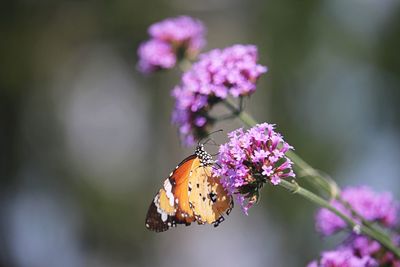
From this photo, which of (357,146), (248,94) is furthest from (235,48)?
(357,146)

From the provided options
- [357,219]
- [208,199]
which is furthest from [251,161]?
[357,219]

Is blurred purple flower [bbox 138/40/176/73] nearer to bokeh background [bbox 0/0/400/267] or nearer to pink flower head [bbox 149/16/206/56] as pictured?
pink flower head [bbox 149/16/206/56]

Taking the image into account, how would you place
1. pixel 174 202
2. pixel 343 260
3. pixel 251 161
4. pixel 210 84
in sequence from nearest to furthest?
pixel 251 161, pixel 343 260, pixel 174 202, pixel 210 84

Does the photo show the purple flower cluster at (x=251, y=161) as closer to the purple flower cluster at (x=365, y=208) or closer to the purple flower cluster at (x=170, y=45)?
the purple flower cluster at (x=365, y=208)

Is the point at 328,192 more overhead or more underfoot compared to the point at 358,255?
more overhead

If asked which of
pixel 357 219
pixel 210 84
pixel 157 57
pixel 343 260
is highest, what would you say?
pixel 157 57

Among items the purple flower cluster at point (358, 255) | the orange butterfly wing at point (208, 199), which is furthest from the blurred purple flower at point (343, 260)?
the orange butterfly wing at point (208, 199)

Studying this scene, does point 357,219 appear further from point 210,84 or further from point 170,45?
point 170,45
